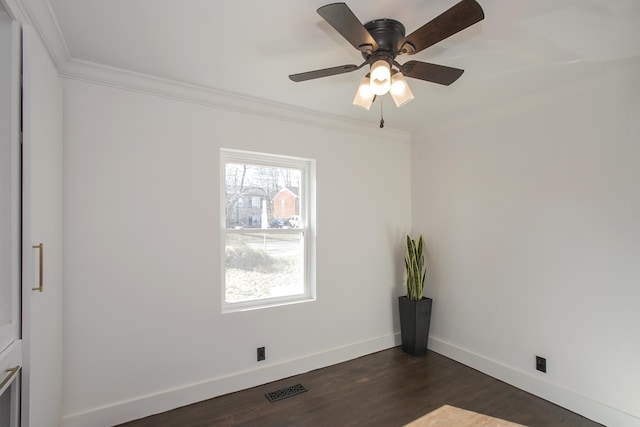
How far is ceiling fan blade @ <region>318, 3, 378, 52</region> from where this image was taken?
130 cm

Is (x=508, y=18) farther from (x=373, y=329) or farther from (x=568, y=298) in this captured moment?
(x=373, y=329)

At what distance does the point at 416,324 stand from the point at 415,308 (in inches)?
6.5

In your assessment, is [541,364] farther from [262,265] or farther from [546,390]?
[262,265]

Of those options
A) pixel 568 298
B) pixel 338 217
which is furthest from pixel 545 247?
pixel 338 217

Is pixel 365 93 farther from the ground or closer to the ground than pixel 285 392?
farther from the ground

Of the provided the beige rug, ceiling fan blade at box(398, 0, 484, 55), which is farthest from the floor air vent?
ceiling fan blade at box(398, 0, 484, 55)

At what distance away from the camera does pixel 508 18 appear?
5.46ft

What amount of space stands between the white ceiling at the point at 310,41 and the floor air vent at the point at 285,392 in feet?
7.93

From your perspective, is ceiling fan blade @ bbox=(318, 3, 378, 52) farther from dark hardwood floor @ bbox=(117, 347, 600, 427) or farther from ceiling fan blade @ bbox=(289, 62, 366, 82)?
dark hardwood floor @ bbox=(117, 347, 600, 427)

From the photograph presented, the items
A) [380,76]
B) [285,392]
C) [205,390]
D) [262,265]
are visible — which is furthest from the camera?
[262,265]

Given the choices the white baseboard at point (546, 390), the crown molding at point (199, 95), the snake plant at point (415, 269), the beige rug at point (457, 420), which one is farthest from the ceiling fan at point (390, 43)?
the white baseboard at point (546, 390)

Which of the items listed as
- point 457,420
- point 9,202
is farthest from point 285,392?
point 9,202

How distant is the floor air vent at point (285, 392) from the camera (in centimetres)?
256

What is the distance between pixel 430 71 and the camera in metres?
1.79
